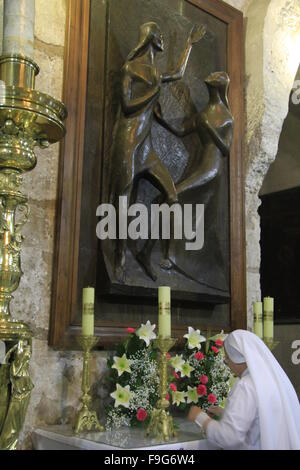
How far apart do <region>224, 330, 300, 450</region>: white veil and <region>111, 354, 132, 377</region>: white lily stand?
0.51m

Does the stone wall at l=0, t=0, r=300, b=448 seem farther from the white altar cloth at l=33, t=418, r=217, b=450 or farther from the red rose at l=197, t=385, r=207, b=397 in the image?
the red rose at l=197, t=385, r=207, b=397

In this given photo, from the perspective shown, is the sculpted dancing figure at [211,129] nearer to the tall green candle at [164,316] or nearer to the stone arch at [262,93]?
the stone arch at [262,93]

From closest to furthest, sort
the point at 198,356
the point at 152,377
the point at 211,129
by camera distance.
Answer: the point at 152,377
the point at 198,356
the point at 211,129

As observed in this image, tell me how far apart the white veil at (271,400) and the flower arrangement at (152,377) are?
427 mm

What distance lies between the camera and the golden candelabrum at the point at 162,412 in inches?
89.2

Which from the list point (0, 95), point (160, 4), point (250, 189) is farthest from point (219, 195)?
point (0, 95)

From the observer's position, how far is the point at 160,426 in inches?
89.5

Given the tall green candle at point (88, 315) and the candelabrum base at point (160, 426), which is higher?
the tall green candle at point (88, 315)

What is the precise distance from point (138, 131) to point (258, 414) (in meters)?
1.46

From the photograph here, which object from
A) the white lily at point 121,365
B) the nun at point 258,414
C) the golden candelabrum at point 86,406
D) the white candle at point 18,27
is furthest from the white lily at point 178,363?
the white candle at point 18,27

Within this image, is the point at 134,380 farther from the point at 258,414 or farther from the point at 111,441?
the point at 258,414

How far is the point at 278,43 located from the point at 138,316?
2166 millimetres

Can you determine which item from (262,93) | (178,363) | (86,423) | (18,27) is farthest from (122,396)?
(262,93)

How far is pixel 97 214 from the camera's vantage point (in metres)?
2.77
